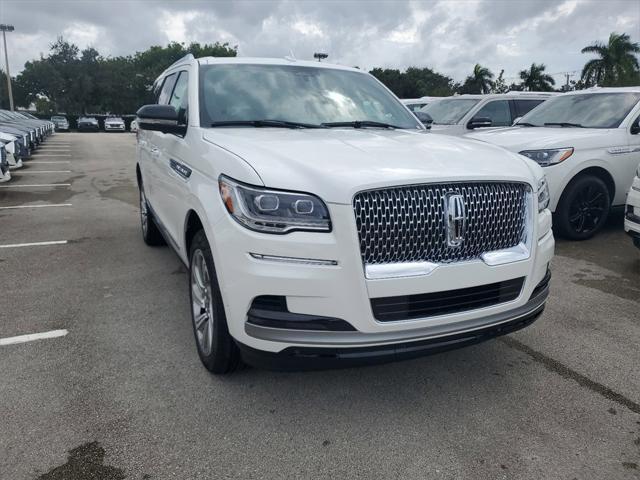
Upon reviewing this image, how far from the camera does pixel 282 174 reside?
8.06 feet

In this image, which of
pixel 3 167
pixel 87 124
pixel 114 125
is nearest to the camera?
→ pixel 3 167

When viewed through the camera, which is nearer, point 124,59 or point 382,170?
point 382,170

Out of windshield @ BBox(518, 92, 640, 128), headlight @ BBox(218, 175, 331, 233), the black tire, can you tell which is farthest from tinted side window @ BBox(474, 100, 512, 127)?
headlight @ BBox(218, 175, 331, 233)

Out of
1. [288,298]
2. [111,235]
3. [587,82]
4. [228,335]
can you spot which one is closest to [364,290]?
[288,298]

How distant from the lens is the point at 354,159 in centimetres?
261

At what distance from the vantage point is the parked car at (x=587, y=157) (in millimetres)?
6176

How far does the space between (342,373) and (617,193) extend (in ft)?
16.8

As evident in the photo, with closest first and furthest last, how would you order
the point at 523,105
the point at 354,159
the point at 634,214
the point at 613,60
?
1. the point at 354,159
2. the point at 634,214
3. the point at 523,105
4. the point at 613,60

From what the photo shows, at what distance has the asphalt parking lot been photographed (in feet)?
7.89

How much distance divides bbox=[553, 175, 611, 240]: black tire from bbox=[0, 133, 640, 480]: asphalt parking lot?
1.80 meters

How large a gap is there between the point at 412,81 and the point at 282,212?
8437 centimetres

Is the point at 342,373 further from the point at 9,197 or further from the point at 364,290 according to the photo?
the point at 9,197

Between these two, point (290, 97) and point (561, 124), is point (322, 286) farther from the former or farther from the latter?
point (561, 124)

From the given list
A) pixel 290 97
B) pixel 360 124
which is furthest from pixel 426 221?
pixel 290 97
